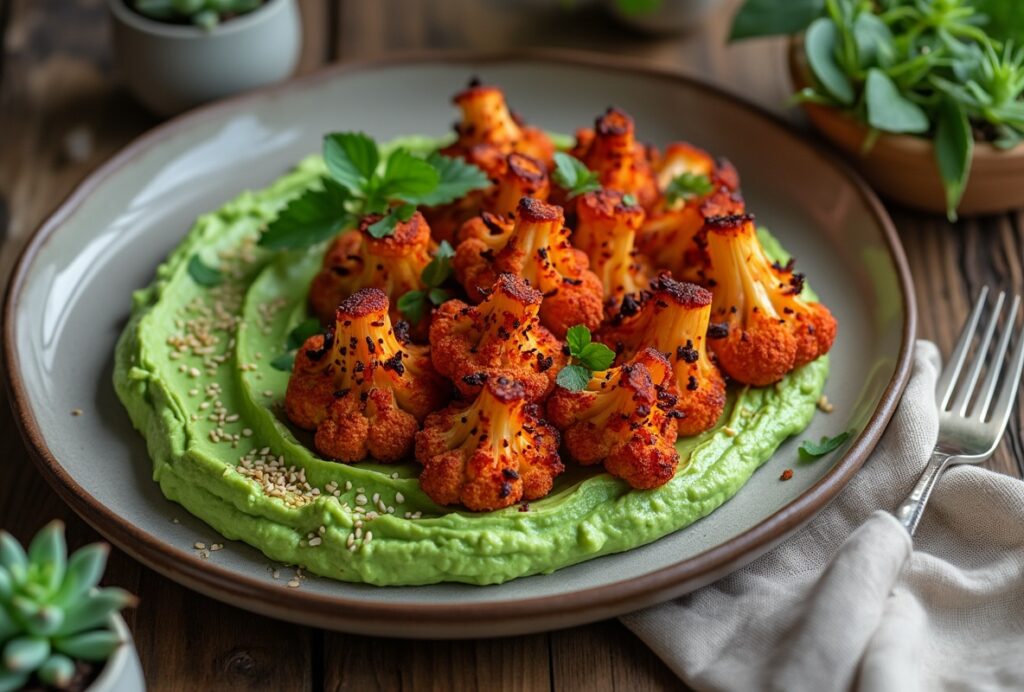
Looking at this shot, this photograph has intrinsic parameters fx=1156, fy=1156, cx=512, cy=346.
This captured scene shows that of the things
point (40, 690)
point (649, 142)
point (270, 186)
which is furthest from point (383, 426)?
point (649, 142)

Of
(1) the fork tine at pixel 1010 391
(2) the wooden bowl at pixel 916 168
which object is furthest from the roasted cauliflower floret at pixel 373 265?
(1) the fork tine at pixel 1010 391

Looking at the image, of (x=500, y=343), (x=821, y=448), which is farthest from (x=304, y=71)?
(x=821, y=448)

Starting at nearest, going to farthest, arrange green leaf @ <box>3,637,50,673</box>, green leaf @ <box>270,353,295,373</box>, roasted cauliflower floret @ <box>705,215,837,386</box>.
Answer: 1. green leaf @ <box>3,637,50,673</box>
2. roasted cauliflower floret @ <box>705,215,837,386</box>
3. green leaf @ <box>270,353,295,373</box>

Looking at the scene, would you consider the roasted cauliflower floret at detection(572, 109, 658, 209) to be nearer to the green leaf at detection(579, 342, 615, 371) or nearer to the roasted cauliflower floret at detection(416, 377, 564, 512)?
the green leaf at detection(579, 342, 615, 371)

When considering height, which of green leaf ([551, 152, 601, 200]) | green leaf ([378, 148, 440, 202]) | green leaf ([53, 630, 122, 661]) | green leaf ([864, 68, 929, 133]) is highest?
green leaf ([864, 68, 929, 133])

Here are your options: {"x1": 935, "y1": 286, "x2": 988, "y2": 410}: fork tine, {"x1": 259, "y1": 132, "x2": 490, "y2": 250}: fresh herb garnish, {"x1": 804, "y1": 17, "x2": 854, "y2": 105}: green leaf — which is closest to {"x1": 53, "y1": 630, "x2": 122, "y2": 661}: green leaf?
{"x1": 259, "y1": 132, "x2": 490, "y2": 250}: fresh herb garnish

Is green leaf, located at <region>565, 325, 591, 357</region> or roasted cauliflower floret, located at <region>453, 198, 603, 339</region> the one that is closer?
green leaf, located at <region>565, 325, 591, 357</region>

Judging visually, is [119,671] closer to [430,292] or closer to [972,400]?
[430,292]
